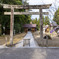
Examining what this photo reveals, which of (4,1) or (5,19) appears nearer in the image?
(4,1)

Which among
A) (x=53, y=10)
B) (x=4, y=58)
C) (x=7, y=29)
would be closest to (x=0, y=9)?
(x=7, y=29)

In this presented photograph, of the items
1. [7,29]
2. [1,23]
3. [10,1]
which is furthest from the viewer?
[7,29]

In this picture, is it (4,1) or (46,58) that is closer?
(46,58)

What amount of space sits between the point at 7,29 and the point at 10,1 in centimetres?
1035

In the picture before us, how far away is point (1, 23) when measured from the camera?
18.2 m

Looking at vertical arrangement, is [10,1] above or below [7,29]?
above

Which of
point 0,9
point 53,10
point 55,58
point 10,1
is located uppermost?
point 10,1

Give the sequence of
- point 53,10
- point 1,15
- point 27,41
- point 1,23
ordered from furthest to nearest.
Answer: point 1,23, point 1,15, point 53,10, point 27,41

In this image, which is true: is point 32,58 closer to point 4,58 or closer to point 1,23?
point 4,58

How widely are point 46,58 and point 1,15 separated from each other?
15281 mm

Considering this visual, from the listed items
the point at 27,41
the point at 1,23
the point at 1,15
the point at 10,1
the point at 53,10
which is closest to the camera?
the point at 27,41

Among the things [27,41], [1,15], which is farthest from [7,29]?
[27,41]

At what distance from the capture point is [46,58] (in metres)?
4.40

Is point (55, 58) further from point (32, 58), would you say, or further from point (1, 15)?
point (1, 15)
